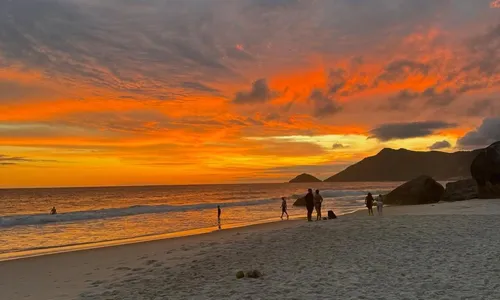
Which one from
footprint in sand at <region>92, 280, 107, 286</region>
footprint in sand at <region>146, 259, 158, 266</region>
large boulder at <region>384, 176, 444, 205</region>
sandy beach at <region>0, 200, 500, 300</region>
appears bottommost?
footprint in sand at <region>92, 280, 107, 286</region>

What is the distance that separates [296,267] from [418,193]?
123ft

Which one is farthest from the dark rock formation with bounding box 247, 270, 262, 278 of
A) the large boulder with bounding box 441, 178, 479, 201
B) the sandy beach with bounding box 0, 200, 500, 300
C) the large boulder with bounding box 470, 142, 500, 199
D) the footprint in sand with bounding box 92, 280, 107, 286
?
the large boulder with bounding box 441, 178, 479, 201

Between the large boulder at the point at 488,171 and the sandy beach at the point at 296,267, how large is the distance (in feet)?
71.6

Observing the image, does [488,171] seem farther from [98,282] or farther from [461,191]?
[98,282]

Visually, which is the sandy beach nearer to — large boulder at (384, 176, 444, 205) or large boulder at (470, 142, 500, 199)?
large boulder at (470, 142, 500, 199)

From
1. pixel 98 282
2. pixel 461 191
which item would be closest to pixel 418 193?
pixel 461 191

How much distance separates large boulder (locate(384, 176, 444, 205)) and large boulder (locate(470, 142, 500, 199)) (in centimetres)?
523

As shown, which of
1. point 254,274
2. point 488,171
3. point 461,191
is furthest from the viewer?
point 461,191

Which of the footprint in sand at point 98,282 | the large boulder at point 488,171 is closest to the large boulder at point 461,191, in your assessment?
the large boulder at point 488,171

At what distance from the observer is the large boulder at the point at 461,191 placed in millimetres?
43812

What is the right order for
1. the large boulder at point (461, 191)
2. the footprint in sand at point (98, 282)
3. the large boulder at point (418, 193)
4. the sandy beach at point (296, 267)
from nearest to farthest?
the sandy beach at point (296, 267) → the footprint in sand at point (98, 282) → the large boulder at point (461, 191) → the large boulder at point (418, 193)

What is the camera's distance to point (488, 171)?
130 ft

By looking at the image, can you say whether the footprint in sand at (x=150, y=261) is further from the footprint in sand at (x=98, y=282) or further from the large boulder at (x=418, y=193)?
the large boulder at (x=418, y=193)

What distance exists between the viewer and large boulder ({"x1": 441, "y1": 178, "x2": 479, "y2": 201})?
A: 43.8 metres
